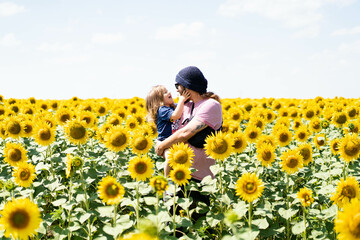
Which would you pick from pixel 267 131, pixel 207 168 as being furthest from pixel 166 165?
pixel 267 131

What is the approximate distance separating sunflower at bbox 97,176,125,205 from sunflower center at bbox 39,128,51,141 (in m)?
2.31

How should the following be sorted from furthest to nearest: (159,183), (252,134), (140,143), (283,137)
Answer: (283,137) → (252,134) → (140,143) → (159,183)

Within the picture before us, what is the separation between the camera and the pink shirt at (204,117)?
402 cm

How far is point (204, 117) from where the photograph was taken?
4.01m

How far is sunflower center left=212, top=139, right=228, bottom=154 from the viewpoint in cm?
379

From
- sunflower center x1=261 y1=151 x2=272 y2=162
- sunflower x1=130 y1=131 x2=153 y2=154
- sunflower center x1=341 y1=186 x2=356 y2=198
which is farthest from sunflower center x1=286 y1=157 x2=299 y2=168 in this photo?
sunflower x1=130 y1=131 x2=153 y2=154

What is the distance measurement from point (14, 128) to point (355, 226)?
509 cm

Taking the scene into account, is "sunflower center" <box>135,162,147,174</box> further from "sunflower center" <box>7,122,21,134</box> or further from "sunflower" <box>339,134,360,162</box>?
"sunflower center" <box>7,122,21,134</box>

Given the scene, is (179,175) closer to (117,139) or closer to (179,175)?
(179,175)

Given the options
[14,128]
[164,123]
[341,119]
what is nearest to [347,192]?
[164,123]

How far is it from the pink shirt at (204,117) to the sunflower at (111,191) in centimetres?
126

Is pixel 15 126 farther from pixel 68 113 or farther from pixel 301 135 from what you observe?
pixel 301 135

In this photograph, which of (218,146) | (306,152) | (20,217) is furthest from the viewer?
(306,152)

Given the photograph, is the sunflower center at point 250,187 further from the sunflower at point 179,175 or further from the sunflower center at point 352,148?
the sunflower center at point 352,148
